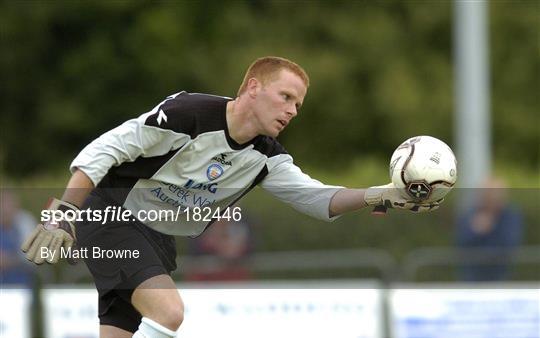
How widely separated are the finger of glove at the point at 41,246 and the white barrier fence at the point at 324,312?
16.3 ft

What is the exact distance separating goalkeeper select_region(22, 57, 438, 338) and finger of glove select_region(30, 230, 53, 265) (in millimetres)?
23

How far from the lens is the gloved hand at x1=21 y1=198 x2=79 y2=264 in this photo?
662 centimetres

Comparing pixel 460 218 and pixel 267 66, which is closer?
pixel 267 66

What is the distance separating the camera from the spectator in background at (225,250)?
1239cm

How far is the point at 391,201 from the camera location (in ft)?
22.8

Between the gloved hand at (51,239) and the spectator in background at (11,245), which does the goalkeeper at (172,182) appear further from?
the spectator in background at (11,245)

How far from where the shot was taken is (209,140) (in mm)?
7125

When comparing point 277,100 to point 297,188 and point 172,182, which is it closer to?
point 297,188

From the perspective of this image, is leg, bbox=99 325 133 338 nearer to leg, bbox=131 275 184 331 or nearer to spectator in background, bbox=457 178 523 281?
leg, bbox=131 275 184 331

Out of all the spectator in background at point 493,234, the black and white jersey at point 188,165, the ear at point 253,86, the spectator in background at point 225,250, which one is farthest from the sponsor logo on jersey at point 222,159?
the spectator in background at point 493,234

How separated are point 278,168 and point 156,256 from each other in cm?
85

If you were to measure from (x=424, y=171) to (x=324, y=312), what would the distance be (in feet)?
16.4

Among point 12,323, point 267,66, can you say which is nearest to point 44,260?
point 267,66

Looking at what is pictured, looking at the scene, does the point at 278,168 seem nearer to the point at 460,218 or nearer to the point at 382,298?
the point at 382,298
